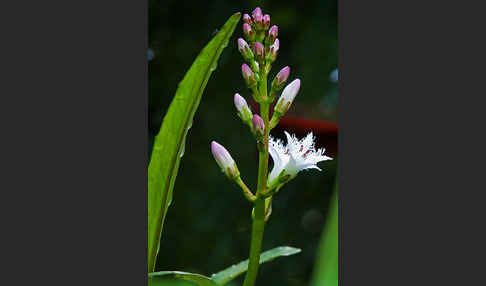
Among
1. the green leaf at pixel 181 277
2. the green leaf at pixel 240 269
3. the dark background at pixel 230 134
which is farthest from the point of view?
the dark background at pixel 230 134

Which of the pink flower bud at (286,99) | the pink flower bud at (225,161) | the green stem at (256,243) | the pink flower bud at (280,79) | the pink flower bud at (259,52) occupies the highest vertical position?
the pink flower bud at (259,52)

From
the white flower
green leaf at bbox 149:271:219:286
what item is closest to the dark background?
the white flower

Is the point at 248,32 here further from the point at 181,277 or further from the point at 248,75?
the point at 181,277

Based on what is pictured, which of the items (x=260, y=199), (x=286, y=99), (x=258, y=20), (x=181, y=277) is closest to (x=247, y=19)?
(x=258, y=20)

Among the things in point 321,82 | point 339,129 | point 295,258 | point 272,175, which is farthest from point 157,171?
point 295,258

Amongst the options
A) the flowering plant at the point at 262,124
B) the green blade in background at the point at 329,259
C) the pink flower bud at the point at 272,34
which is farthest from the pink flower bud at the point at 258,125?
the green blade in background at the point at 329,259

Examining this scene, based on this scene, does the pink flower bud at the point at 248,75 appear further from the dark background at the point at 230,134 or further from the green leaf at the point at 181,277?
the green leaf at the point at 181,277

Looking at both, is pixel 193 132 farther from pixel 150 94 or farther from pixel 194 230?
A: pixel 194 230
